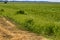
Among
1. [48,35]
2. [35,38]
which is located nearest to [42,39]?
[35,38]

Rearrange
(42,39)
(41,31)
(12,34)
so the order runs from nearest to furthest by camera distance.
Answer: (42,39)
(12,34)
(41,31)

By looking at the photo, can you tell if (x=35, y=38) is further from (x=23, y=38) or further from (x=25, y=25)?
(x=25, y=25)

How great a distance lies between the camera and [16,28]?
1417cm

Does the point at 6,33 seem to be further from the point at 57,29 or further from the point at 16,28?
the point at 57,29

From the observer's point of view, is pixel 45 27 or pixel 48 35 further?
pixel 45 27

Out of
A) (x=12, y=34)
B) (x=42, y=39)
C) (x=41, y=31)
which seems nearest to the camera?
(x=42, y=39)

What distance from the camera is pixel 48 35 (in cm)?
1245

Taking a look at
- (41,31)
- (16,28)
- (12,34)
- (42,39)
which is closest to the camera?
(42,39)

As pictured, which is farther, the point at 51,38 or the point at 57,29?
the point at 57,29

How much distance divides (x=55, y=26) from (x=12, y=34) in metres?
2.75

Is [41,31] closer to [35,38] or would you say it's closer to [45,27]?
[45,27]

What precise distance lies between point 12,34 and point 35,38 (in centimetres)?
137

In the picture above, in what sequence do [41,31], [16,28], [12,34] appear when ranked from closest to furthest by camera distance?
[12,34] < [41,31] < [16,28]

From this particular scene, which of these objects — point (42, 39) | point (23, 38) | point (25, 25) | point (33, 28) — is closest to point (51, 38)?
point (42, 39)
